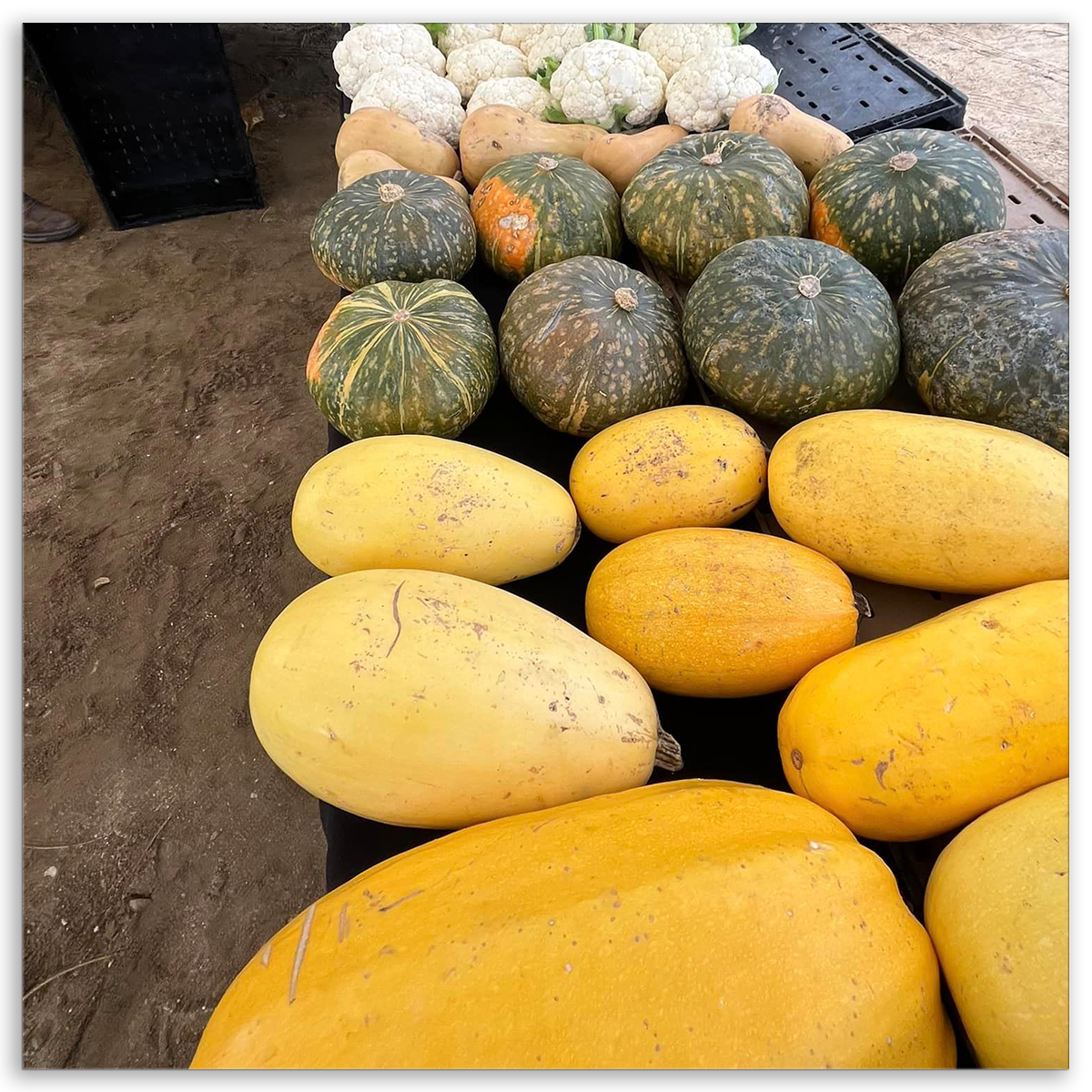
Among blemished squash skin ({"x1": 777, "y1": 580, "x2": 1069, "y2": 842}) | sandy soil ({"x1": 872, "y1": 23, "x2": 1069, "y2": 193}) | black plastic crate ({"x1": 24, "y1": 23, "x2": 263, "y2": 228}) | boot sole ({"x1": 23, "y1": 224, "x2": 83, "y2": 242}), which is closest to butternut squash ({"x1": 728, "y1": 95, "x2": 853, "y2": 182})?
blemished squash skin ({"x1": 777, "y1": 580, "x2": 1069, "y2": 842})

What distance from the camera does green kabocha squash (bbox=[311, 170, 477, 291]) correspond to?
1452 millimetres

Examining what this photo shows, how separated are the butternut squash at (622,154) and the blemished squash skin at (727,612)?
125 centimetres

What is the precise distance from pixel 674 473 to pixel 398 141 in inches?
59.2

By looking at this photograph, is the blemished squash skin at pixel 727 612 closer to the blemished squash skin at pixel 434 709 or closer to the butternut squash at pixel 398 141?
the blemished squash skin at pixel 434 709

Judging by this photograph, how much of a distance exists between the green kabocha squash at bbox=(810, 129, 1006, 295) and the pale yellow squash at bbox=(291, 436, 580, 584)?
0.84m

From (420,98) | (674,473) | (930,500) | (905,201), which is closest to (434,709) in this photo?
(674,473)

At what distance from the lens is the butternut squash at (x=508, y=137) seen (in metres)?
1.86

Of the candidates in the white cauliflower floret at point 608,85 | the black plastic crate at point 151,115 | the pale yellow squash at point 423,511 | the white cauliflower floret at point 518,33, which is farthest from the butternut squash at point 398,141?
the black plastic crate at point 151,115

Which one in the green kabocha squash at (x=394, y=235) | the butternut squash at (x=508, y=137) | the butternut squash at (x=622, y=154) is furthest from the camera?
the butternut squash at (x=508, y=137)

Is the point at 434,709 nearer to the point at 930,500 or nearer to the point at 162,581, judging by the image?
the point at 930,500

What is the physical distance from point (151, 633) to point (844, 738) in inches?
74.8

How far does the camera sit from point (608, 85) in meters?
2.02

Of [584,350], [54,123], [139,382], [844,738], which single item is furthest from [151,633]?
[54,123]

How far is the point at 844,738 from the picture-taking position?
714 mm
